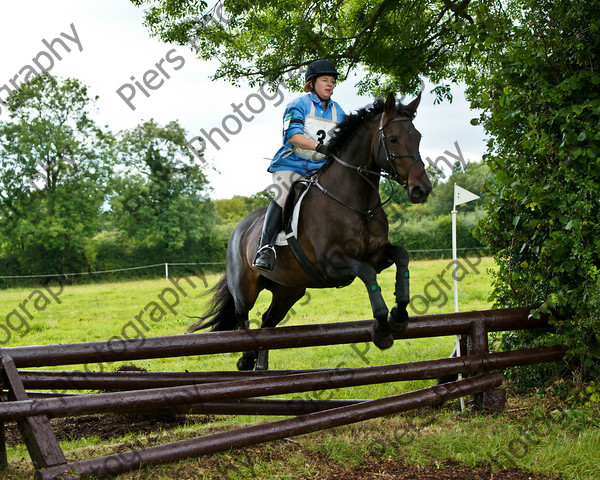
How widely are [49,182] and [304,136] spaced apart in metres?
26.8

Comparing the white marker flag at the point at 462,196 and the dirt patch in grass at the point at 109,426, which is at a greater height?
the white marker flag at the point at 462,196

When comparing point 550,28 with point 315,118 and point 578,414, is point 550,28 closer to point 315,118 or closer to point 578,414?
point 315,118

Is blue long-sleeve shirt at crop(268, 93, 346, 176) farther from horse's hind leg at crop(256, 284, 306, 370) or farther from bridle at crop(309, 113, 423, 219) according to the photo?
horse's hind leg at crop(256, 284, 306, 370)

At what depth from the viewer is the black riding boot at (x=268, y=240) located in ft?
14.2

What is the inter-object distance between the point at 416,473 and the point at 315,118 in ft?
8.82

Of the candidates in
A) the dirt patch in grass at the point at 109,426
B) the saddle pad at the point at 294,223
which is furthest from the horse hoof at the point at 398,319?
the dirt patch in grass at the point at 109,426

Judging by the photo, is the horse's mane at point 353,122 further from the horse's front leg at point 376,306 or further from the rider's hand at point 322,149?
the horse's front leg at point 376,306

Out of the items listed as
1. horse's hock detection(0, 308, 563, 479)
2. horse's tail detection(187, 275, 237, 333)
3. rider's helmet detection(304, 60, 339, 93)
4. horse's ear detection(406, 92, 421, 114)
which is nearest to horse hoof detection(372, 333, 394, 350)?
horse's hock detection(0, 308, 563, 479)

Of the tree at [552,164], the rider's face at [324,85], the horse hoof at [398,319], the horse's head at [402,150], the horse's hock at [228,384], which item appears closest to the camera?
the horse's hock at [228,384]

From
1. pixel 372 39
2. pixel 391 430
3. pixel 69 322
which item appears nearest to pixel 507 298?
pixel 391 430

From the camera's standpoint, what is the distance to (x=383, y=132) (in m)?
3.87

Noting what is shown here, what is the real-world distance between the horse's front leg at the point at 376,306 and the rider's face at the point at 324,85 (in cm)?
149

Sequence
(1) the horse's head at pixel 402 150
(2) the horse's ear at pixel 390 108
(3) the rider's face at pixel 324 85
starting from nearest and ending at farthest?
(1) the horse's head at pixel 402 150 < (2) the horse's ear at pixel 390 108 < (3) the rider's face at pixel 324 85

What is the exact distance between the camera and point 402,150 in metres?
3.72
